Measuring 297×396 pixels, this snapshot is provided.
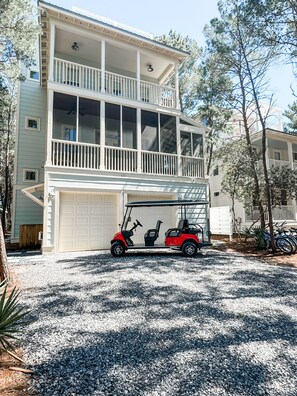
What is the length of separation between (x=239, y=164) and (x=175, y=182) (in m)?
3.74

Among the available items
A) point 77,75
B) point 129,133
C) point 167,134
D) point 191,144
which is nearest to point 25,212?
point 129,133

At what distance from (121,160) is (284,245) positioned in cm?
768

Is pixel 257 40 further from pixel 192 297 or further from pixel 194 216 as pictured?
pixel 192 297

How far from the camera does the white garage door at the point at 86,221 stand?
9.98m

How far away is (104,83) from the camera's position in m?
11.0

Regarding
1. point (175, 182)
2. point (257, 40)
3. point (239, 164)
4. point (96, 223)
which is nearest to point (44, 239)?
point (96, 223)

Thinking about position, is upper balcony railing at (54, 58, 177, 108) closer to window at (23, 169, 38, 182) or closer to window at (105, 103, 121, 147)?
window at (105, 103, 121, 147)

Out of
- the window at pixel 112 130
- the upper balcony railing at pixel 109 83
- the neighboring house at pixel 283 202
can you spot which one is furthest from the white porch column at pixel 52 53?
the neighboring house at pixel 283 202

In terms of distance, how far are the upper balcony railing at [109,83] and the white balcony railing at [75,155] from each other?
2616mm

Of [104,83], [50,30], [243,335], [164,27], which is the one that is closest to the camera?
[243,335]

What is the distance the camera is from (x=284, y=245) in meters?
9.90

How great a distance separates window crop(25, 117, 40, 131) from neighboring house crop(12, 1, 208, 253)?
0.05 m

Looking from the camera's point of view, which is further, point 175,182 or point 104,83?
point 175,182

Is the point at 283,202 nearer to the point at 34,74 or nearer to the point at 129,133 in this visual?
the point at 129,133
